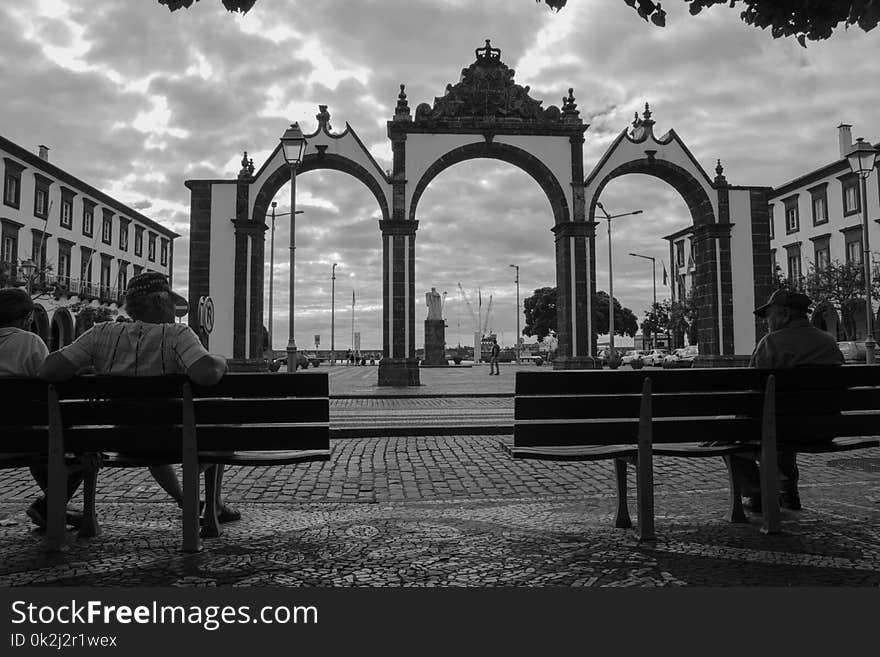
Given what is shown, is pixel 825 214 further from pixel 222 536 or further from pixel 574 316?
pixel 222 536

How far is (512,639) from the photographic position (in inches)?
91.0

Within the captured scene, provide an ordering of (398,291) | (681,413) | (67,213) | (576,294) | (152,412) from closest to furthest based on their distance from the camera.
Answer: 1. (152,412)
2. (681,413)
3. (398,291)
4. (576,294)
5. (67,213)

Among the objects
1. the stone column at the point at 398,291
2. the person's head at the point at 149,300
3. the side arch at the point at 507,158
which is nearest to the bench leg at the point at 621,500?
the person's head at the point at 149,300

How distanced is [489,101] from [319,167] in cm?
606

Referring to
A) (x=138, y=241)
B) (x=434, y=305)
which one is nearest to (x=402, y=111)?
(x=434, y=305)

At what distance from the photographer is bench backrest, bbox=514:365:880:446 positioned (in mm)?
3664

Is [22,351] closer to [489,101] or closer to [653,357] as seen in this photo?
[489,101]

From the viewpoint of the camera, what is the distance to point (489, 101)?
Result: 2303 cm

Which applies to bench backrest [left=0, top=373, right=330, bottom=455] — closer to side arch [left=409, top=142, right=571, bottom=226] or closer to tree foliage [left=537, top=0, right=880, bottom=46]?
tree foliage [left=537, top=0, right=880, bottom=46]

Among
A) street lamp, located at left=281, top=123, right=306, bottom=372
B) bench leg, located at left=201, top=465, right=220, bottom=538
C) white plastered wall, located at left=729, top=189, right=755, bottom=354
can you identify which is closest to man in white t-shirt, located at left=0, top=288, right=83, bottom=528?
bench leg, located at left=201, top=465, right=220, bottom=538

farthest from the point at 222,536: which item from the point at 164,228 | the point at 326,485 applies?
the point at 164,228

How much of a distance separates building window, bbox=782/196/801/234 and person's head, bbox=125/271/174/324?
5383 cm

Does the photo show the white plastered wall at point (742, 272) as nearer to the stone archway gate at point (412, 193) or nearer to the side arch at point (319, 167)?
the stone archway gate at point (412, 193)

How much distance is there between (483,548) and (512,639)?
119 cm
